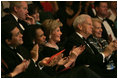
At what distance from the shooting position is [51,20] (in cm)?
1093

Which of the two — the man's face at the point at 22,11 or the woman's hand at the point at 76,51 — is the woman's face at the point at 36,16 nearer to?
the man's face at the point at 22,11

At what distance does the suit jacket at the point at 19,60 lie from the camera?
10297 millimetres

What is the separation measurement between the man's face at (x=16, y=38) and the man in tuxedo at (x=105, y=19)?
2.36 m

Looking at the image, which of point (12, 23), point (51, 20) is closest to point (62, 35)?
point (51, 20)

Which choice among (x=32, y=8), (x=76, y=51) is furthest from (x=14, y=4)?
(x=76, y=51)

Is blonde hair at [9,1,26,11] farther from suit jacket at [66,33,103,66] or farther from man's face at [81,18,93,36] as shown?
man's face at [81,18,93,36]

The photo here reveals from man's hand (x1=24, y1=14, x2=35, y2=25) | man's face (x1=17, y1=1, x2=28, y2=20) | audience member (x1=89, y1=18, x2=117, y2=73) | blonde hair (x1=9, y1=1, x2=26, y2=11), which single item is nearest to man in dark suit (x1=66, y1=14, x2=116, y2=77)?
audience member (x1=89, y1=18, x2=117, y2=73)

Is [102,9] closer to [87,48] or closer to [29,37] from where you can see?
[87,48]

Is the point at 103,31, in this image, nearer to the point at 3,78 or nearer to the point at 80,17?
the point at 80,17

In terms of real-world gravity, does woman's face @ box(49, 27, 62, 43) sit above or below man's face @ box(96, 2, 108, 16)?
below

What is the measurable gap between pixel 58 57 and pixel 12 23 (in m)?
1.33

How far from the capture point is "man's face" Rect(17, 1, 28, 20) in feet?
35.8

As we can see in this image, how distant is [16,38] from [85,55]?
5.65ft

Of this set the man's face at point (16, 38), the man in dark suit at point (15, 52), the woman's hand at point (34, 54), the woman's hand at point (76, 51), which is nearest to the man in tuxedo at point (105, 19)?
the woman's hand at point (76, 51)
